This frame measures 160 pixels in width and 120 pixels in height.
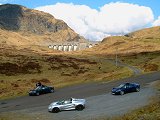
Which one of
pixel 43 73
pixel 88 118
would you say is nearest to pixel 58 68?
pixel 43 73

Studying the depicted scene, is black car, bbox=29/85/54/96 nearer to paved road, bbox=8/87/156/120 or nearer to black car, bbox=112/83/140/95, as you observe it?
paved road, bbox=8/87/156/120

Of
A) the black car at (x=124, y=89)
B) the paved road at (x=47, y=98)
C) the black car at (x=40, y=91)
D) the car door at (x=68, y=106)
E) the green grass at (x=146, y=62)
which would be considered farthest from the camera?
the green grass at (x=146, y=62)

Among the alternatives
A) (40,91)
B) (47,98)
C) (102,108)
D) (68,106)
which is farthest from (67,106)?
(40,91)

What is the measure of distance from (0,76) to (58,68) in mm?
24859

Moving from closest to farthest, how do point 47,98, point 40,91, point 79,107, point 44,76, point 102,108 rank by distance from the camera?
point 102,108 → point 79,107 → point 47,98 → point 40,91 → point 44,76

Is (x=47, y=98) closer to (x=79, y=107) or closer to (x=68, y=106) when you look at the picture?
(x=68, y=106)

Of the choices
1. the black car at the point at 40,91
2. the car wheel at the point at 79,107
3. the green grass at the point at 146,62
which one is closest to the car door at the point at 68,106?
the car wheel at the point at 79,107

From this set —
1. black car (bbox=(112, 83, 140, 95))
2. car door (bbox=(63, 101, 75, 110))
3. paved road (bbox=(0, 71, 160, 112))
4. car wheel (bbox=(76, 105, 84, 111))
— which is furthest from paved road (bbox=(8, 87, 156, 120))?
paved road (bbox=(0, 71, 160, 112))

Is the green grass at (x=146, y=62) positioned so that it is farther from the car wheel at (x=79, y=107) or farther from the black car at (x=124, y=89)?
the car wheel at (x=79, y=107)

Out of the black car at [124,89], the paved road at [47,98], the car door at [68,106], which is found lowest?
the paved road at [47,98]

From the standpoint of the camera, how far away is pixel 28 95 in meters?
59.8

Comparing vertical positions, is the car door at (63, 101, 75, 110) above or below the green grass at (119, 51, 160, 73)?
below

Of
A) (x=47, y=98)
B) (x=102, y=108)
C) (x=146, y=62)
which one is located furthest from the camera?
(x=146, y=62)

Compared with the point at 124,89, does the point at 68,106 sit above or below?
below
